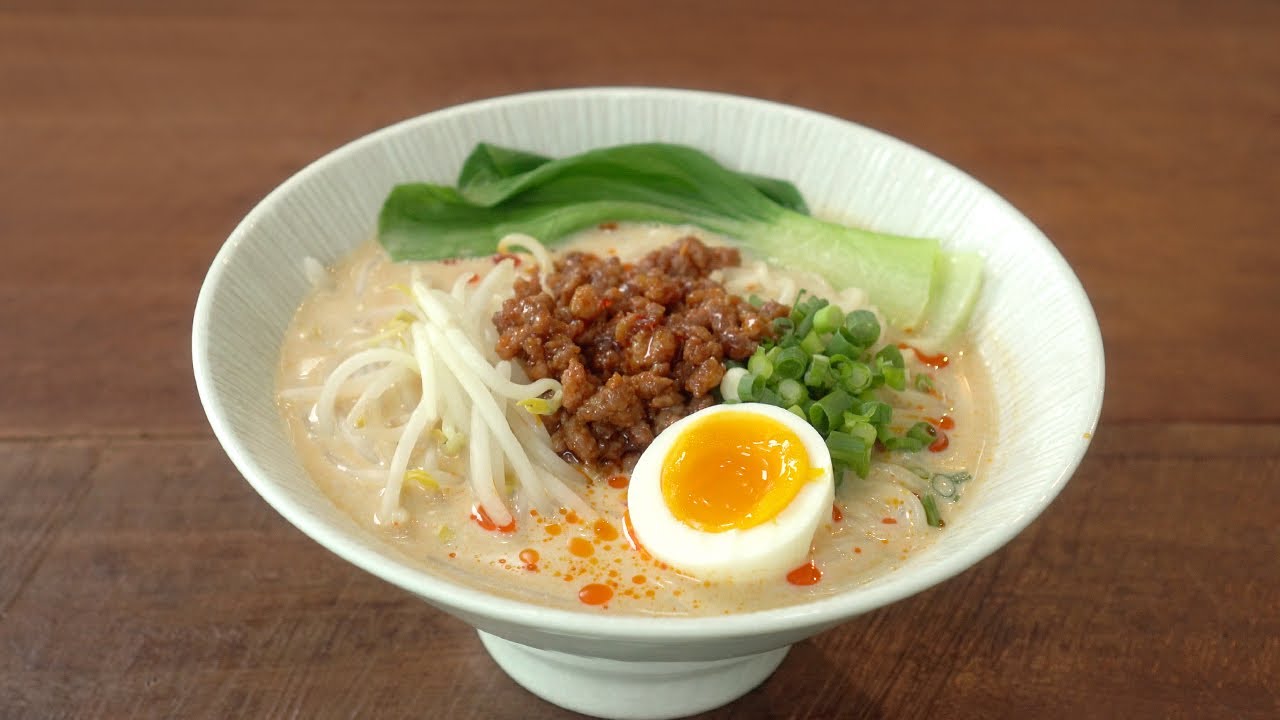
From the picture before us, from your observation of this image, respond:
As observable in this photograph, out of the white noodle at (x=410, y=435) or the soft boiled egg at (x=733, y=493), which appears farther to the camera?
the white noodle at (x=410, y=435)

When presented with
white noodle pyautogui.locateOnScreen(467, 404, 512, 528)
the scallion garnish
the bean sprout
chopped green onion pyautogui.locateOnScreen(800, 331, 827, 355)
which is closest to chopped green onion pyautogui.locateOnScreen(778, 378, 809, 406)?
the scallion garnish

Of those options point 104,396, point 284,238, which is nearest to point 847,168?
point 284,238

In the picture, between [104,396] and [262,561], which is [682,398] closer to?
[262,561]

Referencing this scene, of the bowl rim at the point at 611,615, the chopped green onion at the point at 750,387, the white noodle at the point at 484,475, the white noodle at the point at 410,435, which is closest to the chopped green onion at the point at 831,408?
the chopped green onion at the point at 750,387

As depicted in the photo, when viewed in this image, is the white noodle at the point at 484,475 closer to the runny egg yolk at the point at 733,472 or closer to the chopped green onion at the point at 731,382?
the runny egg yolk at the point at 733,472

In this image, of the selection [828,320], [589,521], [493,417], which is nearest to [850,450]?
[828,320]
